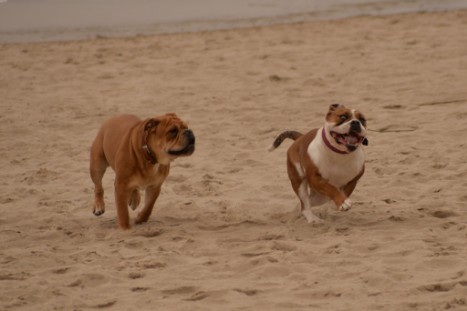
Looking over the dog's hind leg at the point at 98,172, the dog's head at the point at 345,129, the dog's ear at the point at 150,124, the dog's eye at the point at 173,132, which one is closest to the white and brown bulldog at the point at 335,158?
the dog's head at the point at 345,129

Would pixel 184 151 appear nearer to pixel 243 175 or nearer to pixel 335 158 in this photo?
pixel 335 158

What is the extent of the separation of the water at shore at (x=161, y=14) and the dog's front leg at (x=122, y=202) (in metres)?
8.47

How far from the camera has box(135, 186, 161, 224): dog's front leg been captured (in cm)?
741

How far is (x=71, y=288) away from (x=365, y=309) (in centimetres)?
179

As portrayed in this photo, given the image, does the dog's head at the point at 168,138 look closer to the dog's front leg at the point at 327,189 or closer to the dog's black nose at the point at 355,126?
the dog's front leg at the point at 327,189

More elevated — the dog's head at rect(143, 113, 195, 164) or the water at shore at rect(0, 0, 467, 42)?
the dog's head at rect(143, 113, 195, 164)

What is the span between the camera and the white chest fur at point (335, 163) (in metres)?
7.16

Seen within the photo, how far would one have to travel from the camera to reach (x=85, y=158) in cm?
969

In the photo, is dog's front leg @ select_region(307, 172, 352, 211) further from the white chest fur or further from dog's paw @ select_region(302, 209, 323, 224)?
dog's paw @ select_region(302, 209, 323, 224)

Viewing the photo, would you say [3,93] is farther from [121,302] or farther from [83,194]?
[121,302]

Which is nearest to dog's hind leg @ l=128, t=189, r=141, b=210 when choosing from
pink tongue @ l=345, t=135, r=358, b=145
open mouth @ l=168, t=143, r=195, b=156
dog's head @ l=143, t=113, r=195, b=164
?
dog's head @ l=143, t=113, r=195, b=164

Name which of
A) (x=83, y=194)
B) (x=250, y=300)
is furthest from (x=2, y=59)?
(x=250, y=300)

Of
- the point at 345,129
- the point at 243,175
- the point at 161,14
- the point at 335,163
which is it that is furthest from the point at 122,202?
the point at 161,14

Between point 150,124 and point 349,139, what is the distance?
4.50 ft
